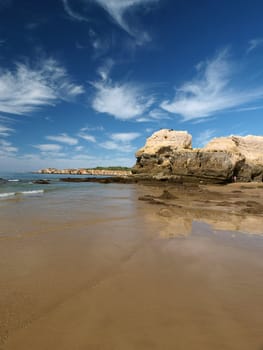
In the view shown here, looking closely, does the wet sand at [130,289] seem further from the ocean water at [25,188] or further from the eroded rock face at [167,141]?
the eroded rock face at [167,141]

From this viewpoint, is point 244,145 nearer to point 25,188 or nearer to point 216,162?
point 216,162

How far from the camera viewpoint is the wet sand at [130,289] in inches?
74.3

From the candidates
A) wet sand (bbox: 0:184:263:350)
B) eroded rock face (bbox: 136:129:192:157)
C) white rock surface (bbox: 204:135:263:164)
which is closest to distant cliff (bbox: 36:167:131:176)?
eroded rock face (bbox: 136:129:192:157)

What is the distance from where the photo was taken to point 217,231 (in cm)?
549

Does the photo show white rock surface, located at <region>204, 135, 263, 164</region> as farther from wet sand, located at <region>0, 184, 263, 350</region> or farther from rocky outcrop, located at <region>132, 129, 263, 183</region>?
wet sand, located at <region>0, 184, 263, 350</region>

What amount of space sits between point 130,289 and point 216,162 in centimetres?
2496

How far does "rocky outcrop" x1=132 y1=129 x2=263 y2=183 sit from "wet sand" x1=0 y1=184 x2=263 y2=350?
70.8 feet

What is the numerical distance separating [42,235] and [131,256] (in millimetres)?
2351

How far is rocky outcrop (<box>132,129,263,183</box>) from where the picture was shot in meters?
25.3

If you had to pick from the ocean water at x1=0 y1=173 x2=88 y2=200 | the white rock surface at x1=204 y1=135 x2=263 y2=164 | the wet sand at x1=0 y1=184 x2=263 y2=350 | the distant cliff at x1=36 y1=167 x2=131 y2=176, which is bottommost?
the wet sand at x1=0 y1=184 x2=263 y2=350

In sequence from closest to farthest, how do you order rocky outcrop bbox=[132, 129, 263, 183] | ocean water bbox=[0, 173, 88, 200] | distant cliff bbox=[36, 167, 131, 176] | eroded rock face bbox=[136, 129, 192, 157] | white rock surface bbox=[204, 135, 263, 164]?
ocean water bbox=[0, 173, 88, 200] < rocky outcrop bbox=[132, 129, 263, 183] < white rock surface bbox=[204, 135, 263, 164] < eroded rock face bbox=[136, 129, 192, 157] < distant cliff bbox=[36, 167, 131, 176]

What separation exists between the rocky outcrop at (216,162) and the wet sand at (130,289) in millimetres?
21579

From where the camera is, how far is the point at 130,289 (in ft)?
8.78

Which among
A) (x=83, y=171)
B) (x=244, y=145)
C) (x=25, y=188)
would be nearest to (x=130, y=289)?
(x=25, y=188)
